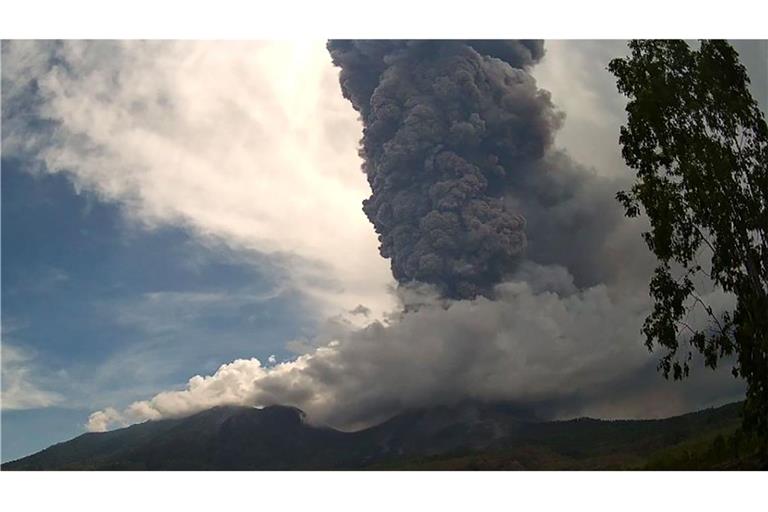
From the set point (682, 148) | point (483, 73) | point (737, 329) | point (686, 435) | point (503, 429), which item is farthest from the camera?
point (483, 73)

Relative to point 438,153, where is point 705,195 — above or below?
below

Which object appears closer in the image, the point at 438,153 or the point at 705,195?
the point at 705,195

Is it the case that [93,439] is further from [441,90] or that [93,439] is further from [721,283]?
[721,283]

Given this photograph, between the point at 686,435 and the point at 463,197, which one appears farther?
the point at 463,197

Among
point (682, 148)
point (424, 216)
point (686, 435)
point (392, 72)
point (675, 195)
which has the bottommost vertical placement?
point (686, 435)

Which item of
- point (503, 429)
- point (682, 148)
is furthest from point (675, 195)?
point (503, 429)

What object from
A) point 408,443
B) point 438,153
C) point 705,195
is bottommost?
point 408,443

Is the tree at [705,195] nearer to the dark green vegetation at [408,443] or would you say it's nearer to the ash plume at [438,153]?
the dark green vegetation at [408,443]

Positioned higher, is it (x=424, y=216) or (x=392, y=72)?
(x=392, y=72)
